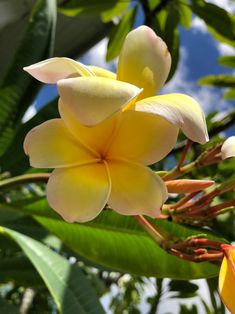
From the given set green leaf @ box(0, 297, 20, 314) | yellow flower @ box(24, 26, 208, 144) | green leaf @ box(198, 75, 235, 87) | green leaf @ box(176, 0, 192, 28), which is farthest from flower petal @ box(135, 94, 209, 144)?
green leaf @ box(198, 75, 235, 87)

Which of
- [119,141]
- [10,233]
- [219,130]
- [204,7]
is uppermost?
[119,141]

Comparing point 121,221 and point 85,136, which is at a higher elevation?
point 85,136

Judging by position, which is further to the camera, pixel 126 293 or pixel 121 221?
pixel 126 293

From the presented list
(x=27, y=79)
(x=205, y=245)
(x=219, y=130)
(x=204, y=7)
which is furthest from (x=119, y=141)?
(x=204, y=7)

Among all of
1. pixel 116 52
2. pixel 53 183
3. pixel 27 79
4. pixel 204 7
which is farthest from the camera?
pixel 116 52

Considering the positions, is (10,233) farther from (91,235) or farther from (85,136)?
(85,136)

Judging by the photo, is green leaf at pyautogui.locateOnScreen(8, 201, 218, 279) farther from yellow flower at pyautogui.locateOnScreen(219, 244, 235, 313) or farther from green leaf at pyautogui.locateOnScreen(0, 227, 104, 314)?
yellow flower at pyautogui.locateOnScreen(219, 244, 235, 313)

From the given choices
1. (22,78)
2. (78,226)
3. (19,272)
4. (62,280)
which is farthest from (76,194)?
(19,272)
